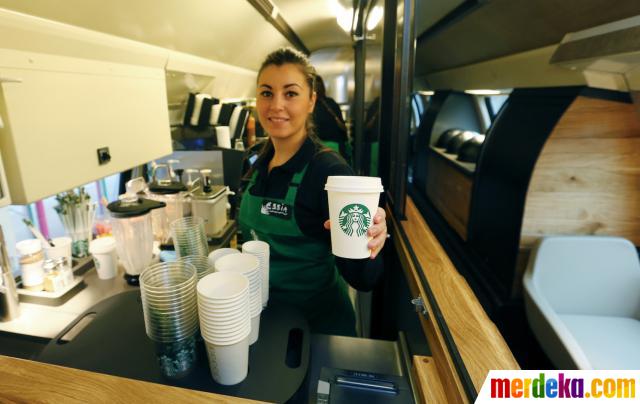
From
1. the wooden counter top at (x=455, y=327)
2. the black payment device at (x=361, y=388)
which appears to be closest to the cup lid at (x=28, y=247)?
the black payment device at (x=361, y=388)

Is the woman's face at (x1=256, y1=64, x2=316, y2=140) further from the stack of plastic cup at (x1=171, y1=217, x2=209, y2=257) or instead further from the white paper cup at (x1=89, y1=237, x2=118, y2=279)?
the white paper cup at (x1=89, y1=237, x2=118, y2=279)

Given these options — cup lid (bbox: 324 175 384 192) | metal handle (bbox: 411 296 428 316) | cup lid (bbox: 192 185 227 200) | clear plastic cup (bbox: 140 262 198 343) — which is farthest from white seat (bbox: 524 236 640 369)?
cup lid (bbox: 192 185 227 200)

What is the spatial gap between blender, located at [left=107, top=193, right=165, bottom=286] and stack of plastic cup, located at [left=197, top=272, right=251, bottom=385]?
1004mm

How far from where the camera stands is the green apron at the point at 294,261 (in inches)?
53.6

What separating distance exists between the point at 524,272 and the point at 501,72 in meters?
1.94

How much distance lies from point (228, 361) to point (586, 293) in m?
2.28

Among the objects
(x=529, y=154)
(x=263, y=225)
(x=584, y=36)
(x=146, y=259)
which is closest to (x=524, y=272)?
(x=529, y=154)

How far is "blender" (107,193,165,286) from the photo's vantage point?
1566 mm

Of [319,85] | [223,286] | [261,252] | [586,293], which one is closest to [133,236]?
[261,252]

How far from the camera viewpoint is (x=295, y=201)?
1.33 metres

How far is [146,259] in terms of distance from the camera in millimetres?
1648

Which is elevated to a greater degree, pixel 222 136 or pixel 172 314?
pixel 222 136

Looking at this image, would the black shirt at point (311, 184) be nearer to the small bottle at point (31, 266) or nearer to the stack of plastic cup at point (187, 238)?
the stack of plastic cup at point (187, 238)

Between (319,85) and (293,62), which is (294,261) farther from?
(319,85)
